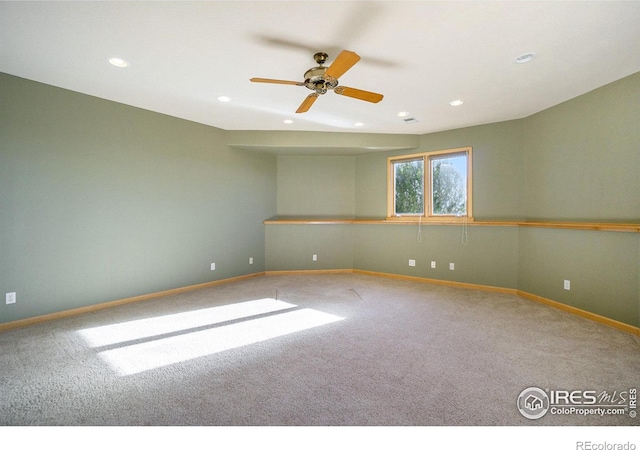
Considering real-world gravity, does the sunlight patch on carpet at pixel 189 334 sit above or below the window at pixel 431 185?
below

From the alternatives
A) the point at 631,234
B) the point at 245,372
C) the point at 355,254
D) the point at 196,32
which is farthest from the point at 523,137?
the point at 245,372

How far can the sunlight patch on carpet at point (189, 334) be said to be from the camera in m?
2.31

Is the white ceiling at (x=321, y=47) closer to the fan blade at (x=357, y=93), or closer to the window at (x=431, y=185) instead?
the fan blade at (x=357, y=93)

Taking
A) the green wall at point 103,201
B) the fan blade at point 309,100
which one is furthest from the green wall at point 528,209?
the fan blade at point 309,100

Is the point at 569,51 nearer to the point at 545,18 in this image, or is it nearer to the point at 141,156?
the point at 545,18

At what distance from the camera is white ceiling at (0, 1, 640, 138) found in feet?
6.63

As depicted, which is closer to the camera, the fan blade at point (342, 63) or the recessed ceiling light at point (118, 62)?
the fan blade at point (342, 63)

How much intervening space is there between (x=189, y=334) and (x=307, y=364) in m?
1.27

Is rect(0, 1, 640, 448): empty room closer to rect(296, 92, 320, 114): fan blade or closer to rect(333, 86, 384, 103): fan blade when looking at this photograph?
rect(333, 86, 384, 103): fan blade

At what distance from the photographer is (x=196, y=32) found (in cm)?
227

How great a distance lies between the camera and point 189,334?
2793mm

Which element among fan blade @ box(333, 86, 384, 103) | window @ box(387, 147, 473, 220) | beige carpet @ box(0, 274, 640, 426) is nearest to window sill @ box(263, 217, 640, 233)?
window @ box(387, 147, 473, 220)

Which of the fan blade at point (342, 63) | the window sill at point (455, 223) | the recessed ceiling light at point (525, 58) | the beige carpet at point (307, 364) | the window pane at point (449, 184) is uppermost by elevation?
the recessed ceiling light at point (525, 58)

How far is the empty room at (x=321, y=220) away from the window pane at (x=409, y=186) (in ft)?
0.13
